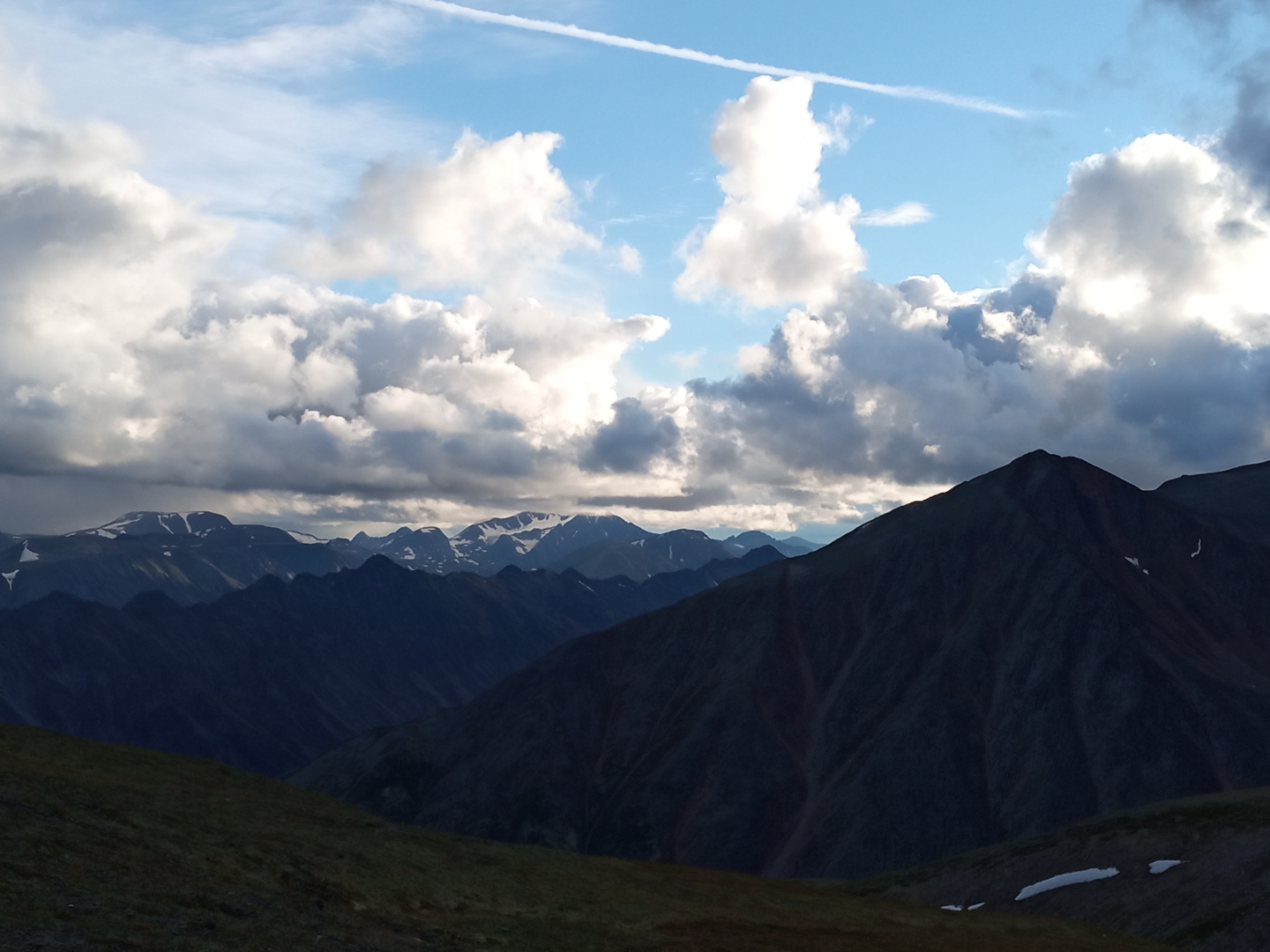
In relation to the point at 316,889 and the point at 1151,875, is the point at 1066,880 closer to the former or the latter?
the point at 1151,875

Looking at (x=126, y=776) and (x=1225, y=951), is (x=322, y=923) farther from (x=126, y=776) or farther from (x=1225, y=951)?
(x=1225, y=951)

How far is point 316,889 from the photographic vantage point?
42906 millimetres

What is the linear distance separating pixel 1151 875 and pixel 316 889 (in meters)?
66.3

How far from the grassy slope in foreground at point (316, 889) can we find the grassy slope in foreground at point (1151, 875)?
14.6 metres

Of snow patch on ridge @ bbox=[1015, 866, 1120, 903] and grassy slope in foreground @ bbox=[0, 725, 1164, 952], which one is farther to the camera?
snow patch on ridge @ bbox=[1015, 866, 1120, 903]

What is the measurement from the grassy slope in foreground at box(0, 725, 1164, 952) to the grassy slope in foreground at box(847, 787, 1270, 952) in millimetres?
14623

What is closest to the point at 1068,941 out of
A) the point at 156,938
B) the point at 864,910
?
the point at 864,910

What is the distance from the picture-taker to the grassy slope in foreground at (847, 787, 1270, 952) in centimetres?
6988

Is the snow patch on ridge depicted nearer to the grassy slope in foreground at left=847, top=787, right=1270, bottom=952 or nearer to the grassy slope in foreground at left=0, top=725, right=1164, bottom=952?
the grassy slope in foreground at left=847, top=787, right=1270, bottom=952

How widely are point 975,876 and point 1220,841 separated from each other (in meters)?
24.8

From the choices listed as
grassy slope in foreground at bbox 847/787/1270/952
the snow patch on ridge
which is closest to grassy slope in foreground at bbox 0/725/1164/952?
grassy slope in foreground at bbox 847/787/1270/952

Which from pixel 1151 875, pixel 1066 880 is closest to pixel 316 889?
pixel 1151 875

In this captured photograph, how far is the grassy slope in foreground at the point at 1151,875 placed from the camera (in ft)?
229

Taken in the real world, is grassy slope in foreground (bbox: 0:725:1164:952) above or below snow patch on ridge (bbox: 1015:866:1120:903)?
above
